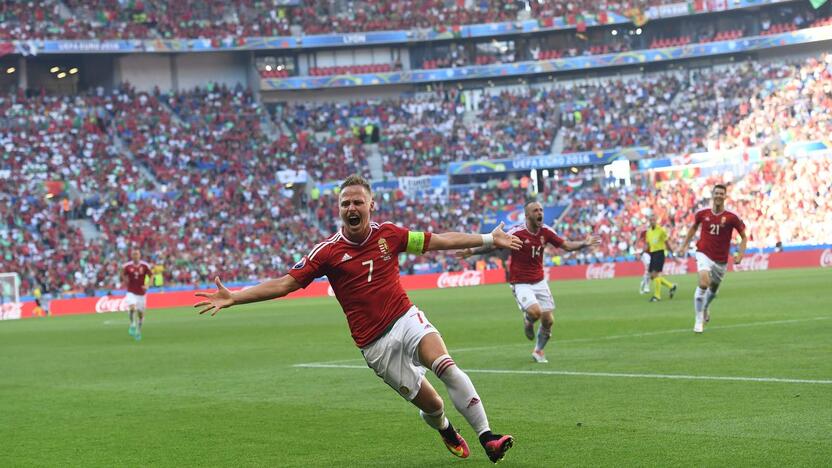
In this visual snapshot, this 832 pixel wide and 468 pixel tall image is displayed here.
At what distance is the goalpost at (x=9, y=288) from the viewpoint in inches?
2007

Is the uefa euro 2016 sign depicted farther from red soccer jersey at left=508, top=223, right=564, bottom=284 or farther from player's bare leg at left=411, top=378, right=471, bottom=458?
player's bare leg at left=411, top=378, right=471, bottom=458

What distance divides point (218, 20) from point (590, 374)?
70.4 metres

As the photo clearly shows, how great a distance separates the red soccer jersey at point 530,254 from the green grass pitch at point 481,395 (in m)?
1.37

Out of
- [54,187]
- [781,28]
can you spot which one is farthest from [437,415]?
[781,28]

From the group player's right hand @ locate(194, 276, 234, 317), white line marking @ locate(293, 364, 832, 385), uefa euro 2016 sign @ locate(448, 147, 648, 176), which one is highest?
uefa euro 2016 sign @ locate(448, 147, 648, 176)

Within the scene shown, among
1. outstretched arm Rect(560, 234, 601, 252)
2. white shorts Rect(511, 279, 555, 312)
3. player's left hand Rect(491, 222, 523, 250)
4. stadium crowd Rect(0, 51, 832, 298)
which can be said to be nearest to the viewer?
player's left hand Rect(491, 222, 523, 250)

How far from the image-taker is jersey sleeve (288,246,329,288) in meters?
9.45

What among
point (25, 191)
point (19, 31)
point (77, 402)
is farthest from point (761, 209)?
point (77, 402)

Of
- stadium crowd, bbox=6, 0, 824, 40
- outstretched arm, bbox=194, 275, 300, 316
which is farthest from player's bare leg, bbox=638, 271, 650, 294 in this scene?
Answer: stadium crowd, bbox=6, 0, 824, 40

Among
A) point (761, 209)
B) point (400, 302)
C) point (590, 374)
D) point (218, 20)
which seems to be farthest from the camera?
point (218, 20)

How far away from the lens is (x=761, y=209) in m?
60.9

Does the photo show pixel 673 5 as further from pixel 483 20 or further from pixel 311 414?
pixel 311 414

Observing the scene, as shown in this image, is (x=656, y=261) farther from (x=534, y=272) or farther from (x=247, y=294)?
(x=247, y=294)

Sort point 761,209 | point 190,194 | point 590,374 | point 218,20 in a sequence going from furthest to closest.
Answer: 1. point 218,20
2. point 190,194
3. point 761,209
4. point 590,374
